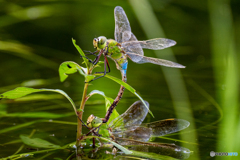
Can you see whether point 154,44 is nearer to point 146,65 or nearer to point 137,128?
point 137,128

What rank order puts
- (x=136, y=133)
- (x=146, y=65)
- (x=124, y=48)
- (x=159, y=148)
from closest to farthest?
(x=159, y=148) → (x=136, y=133) → (x=124, y=48) → (x=146, y=65)

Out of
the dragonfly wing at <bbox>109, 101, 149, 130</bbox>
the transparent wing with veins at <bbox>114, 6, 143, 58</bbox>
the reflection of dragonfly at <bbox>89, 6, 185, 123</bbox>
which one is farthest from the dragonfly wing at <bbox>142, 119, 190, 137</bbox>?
the transparent wing with veins at <bbox>114, 6, 143, 58</bbox>

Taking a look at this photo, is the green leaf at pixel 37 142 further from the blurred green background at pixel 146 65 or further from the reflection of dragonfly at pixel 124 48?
the reflection of dragonfly at pixel 124 48

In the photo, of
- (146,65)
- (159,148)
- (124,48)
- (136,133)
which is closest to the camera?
(159,148)

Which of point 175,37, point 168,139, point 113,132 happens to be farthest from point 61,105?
point 175,37

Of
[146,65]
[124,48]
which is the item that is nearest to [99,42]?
[124,48]

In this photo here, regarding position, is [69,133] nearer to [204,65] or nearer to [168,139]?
[168,139]

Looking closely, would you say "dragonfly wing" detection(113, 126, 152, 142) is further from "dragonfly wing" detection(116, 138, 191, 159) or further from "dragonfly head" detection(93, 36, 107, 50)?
"dragonfly head" detection(93, 36, 107, 50)
